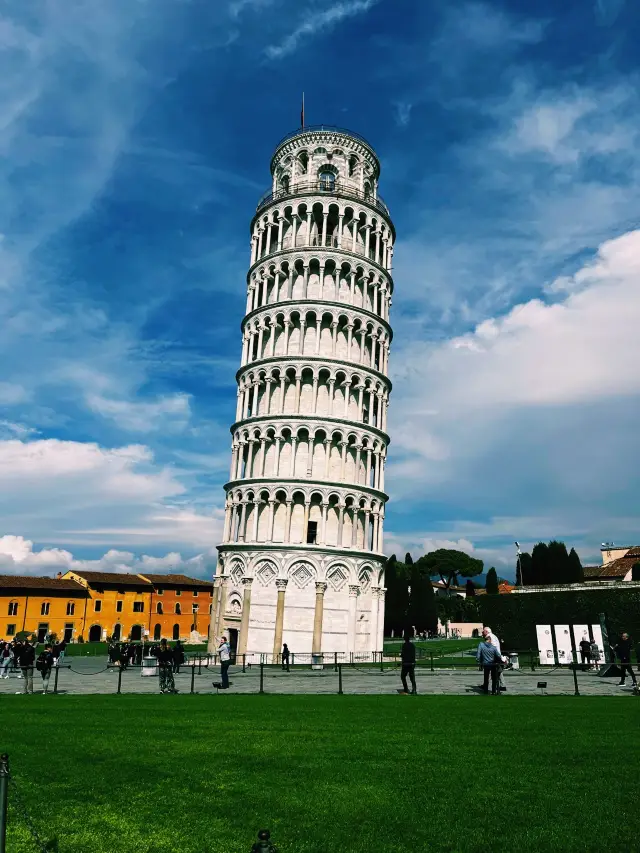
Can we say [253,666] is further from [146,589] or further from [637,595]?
[146,589]

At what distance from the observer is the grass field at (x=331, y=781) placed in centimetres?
671

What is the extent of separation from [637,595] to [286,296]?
110ft

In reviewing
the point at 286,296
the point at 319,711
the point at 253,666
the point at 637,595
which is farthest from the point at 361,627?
the point at 319,711

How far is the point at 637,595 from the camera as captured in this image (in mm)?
40875

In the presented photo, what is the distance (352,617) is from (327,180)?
1456 inches

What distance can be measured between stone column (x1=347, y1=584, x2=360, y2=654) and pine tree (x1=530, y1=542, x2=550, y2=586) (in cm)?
4806

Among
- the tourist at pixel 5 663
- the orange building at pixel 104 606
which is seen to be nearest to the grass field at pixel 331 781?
the tourist at pixel 5 663

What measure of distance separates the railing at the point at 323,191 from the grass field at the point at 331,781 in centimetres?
4702

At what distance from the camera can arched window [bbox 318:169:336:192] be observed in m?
55.0

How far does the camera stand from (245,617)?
4550cm

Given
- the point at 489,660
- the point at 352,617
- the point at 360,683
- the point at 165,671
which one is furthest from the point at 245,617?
the point at 489,660

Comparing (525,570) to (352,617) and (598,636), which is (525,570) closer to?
(352,617)

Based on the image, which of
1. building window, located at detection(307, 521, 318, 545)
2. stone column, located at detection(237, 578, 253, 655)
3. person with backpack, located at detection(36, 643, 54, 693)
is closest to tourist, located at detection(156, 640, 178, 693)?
person with backpack, located at detection(36, 643, 54, 693)

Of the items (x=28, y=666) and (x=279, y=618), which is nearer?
(x=28, y=666)
